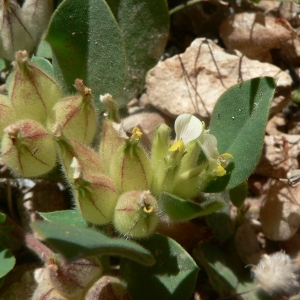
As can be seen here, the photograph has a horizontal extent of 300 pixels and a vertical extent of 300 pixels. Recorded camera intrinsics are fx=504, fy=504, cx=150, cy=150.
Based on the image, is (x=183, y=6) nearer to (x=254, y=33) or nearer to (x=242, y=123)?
(x=254, y=33)

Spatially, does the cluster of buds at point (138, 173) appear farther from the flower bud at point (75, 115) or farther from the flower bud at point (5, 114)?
the flower bud at point (5, 114)

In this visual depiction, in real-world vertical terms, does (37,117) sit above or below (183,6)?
below

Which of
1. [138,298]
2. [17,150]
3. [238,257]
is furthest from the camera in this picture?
[238,257]

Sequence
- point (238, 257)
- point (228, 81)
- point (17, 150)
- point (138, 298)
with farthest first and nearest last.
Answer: point (228, 81)
point (238, 257)
point (138, 298)
point (17, 150)

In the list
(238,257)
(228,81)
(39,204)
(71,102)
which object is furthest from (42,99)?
(238,257)

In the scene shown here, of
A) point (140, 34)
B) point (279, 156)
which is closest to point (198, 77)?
point (140, 34)

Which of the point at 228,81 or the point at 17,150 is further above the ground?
the point at 17,150

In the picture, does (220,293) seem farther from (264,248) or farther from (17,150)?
(17,150)
